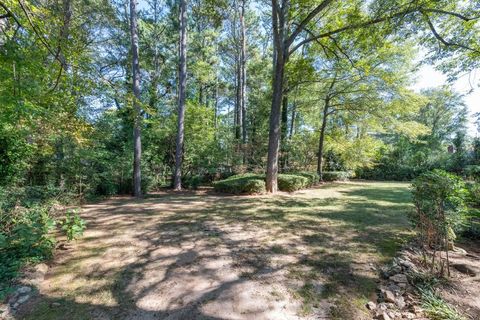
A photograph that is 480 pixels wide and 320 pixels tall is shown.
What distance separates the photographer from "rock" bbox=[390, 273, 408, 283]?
96.8 inches

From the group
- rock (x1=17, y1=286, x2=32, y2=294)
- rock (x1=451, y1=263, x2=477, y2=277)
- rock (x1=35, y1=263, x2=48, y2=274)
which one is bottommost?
rock (x1=451, y1=263, x2=477, y2=277)

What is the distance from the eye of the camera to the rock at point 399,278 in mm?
2459

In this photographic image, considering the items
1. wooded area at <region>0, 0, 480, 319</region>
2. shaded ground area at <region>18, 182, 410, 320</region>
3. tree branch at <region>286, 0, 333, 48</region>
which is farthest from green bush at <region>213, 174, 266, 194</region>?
tree branch at <region>286, 0, 333, 48</region>

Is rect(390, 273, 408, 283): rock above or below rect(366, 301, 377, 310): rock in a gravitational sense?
above

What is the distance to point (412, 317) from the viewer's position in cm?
194

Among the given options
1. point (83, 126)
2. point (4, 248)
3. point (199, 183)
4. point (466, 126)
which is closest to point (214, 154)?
point (199, 183)

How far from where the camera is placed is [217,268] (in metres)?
2.74

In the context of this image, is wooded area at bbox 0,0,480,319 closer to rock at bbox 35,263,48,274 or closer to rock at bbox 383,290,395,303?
rock at bbox 35,263,48,274

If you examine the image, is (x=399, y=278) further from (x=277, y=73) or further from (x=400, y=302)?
(x=277, y=73)

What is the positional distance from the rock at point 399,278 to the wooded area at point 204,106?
46 centimetres

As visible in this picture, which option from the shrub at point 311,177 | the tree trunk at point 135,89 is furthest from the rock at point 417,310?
the shrub at point 311,177

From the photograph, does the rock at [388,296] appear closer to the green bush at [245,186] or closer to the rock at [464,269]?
the rock at [464,269]

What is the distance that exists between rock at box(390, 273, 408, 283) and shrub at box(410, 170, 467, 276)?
1.46ft

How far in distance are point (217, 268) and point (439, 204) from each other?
2969 millimetres
